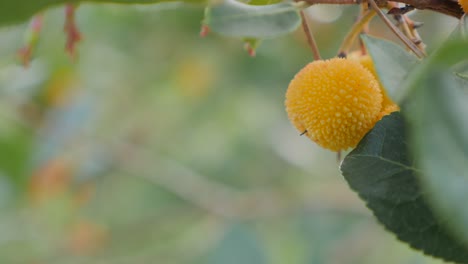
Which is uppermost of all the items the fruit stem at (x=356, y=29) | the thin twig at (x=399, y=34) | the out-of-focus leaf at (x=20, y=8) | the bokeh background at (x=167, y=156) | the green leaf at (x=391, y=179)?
the out-of-focus leaf at (x=20, y=8)

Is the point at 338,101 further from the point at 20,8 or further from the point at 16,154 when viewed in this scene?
the point at 16,154

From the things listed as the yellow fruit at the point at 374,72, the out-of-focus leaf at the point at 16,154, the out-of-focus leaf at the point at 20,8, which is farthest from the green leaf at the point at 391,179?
the out-of-focus leaf at the point at 16,154

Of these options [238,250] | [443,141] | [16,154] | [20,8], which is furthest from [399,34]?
[16,154]

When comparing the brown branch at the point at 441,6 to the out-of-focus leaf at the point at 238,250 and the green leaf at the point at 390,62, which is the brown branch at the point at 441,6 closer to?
the green leaf at the point at 390,62

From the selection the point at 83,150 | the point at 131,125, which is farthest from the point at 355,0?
the point at 131,125

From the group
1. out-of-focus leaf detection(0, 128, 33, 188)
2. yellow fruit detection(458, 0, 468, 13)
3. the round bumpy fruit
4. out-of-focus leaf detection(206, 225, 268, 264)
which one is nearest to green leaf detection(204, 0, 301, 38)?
the round bumpy fruit
